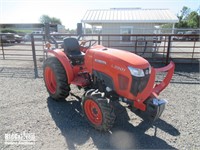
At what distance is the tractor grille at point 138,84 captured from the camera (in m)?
2.58

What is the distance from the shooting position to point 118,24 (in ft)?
32.2

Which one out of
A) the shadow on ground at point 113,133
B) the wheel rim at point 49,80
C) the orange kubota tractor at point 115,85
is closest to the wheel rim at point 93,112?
the orange kubota tractor at point 115,85

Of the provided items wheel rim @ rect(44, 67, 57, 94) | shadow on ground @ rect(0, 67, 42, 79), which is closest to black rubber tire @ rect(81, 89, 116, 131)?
wheel rim @ rect(44, 67, 57, 94)

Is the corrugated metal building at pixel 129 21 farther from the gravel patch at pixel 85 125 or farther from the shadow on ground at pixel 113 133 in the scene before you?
the shadow on ground at pixel 113 133

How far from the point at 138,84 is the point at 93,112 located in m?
0.88

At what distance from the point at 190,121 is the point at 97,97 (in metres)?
1.77

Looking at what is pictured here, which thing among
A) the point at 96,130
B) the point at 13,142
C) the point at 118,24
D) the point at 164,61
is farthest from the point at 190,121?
the point at 118,24

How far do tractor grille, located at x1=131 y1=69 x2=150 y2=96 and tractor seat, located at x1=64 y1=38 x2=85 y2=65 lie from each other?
5.09 ft

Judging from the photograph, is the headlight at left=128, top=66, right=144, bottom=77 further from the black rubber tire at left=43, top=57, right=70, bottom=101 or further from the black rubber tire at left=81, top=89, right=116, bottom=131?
the black rubber tire at left=43, top=57, right=70, bottom=101

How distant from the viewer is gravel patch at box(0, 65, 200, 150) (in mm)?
2609

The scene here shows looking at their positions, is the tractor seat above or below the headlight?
above

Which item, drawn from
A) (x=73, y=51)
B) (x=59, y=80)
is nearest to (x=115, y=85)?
(x=59, y=80)

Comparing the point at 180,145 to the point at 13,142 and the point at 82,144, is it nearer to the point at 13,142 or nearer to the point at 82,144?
the point at 82,144

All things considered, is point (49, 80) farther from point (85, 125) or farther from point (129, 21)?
point (129, 21)
